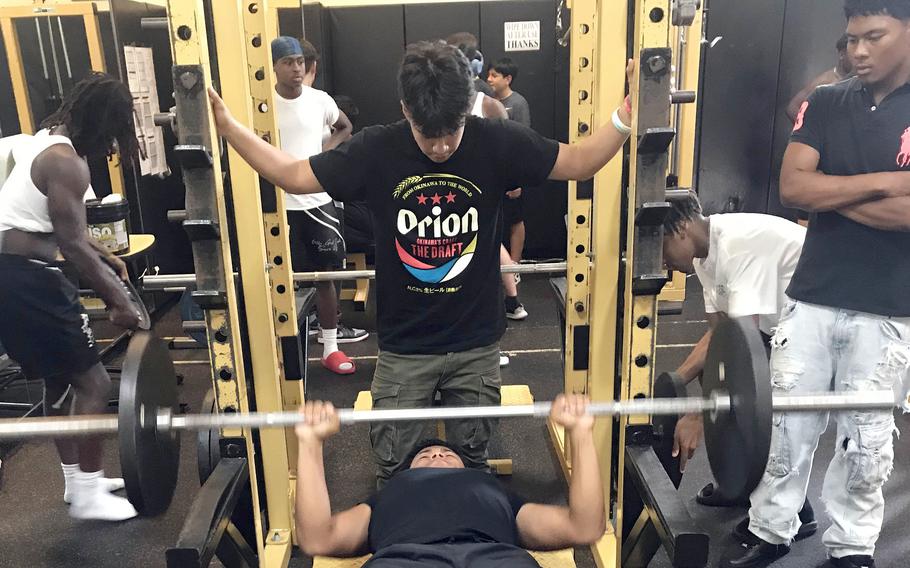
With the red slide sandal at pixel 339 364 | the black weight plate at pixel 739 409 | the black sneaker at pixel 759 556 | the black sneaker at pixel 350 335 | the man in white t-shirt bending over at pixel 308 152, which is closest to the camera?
the black weight plate at pixel 739 409

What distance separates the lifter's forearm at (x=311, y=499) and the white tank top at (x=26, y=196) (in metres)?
1.18

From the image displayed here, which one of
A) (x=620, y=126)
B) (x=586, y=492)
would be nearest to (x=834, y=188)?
(x=620, y=126)

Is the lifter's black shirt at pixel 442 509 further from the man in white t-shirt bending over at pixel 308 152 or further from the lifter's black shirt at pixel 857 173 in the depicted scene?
the man in white t-shirt bending over at pixel 308 152

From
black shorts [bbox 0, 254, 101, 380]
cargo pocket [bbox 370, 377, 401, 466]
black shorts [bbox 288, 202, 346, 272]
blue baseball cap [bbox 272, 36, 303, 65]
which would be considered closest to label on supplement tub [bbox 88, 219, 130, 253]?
black shorts [bbox 288, 202, 346, 272]

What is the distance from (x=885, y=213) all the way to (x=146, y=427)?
1.59 meters

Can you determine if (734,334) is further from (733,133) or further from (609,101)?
(733,133)

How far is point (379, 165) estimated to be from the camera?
5.17 feet

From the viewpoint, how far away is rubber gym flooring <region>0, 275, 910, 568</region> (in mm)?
2111

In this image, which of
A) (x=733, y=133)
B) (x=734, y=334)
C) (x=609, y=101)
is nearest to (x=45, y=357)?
(x=609, y=101)

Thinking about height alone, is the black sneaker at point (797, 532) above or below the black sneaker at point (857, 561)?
below

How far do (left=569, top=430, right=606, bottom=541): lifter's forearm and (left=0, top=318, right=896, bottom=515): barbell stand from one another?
0.10 m

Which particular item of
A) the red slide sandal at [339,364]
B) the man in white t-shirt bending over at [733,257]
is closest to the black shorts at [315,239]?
the red slide sandal at [339,364]

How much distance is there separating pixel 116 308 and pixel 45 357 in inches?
9.5

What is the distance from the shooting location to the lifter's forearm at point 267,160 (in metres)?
1.56
